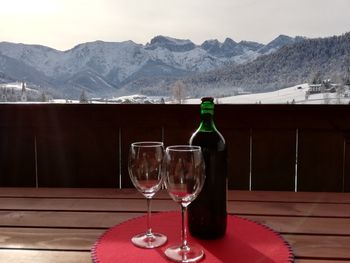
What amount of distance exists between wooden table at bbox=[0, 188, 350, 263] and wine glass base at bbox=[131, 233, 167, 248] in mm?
98

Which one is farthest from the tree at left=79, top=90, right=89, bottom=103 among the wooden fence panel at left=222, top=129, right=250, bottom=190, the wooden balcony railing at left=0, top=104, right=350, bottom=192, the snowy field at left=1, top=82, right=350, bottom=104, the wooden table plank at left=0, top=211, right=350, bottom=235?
the wooden table plank at left=0, top=211, right=350, bottom=235

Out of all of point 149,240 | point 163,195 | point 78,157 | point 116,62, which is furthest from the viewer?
point 116,62

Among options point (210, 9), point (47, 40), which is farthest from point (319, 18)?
point (47, 40)

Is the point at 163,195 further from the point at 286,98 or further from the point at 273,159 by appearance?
the point at 286,98

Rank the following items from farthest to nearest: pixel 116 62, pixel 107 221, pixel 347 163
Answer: pixel 116 62, pixel 347 163, pixel 107 221

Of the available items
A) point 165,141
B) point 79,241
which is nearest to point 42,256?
point 79,241

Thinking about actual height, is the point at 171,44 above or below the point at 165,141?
above

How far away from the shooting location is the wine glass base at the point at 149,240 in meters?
0.81

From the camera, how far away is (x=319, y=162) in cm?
188

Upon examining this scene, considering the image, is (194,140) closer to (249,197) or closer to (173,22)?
(249,197)

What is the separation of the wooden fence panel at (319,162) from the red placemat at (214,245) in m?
1.00

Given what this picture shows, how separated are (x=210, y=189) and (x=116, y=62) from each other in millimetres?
1642

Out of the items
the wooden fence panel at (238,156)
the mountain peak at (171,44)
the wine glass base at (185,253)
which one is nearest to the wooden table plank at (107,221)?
the wine glass base at (185,253)

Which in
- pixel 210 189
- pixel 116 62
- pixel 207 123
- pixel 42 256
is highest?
pixel 116 62
